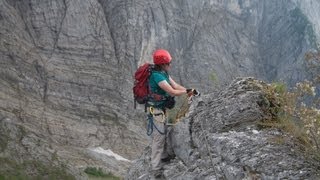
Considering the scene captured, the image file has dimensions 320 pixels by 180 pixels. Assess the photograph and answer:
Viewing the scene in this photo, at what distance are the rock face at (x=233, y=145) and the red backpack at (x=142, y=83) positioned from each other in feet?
2.84

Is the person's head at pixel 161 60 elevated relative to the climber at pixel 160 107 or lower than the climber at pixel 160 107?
elevated

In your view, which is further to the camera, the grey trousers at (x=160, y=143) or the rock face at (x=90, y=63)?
the rock face at (x=90, y=63)

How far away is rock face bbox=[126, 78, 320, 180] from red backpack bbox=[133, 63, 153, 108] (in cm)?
87

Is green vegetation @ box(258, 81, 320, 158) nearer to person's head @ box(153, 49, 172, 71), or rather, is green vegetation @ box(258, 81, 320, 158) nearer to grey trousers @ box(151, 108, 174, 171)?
person's head @ box(153, 49, 172, 71)

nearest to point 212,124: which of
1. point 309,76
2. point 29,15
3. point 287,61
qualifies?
point 309,76

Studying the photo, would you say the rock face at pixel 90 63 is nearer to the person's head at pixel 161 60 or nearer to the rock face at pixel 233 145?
the rock face at pixel 233 145

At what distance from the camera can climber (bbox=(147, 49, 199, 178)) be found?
1040 cm

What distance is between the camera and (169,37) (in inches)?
5118

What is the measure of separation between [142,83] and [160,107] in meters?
0.57

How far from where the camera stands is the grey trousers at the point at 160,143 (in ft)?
35.6

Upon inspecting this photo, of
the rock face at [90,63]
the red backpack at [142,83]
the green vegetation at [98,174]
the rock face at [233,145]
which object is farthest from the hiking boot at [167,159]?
the green vegetation at [98,174]

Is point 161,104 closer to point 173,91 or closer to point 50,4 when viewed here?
point 173,91

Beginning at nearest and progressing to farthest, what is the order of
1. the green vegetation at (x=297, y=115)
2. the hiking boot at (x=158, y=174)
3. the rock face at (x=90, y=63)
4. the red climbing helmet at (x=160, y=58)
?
the green vegetation at (x=297, y=115) → the red climbing helmet at (x=160, y=58) → the hiking boot at (x=158, y=174) → the rock face at (x=90, y=63)

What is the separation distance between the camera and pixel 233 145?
8.85m
